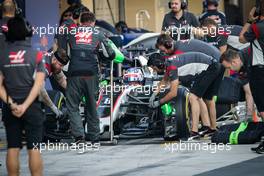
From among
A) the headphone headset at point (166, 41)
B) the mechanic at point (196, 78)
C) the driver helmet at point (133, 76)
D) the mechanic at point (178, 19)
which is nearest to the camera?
the headphone headset at point (166, 41)

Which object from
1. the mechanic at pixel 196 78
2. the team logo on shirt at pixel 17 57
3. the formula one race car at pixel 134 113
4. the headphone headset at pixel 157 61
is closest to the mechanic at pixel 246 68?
the mechanic at pixel 196 78

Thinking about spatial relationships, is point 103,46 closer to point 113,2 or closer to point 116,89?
point 116,89

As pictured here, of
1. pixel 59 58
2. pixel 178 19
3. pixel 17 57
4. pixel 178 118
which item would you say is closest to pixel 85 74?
pixel 59 58

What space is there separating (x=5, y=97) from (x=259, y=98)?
159 inches

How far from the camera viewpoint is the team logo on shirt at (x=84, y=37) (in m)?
13.5

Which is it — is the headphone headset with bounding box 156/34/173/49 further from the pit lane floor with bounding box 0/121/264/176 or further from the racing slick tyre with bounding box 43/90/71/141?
the racing slick tyre with bounding box 43/90/71/141

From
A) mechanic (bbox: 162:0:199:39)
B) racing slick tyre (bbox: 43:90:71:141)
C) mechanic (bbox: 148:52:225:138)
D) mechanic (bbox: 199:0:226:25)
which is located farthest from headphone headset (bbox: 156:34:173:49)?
mechanic (bbox: 199:0:226:25)

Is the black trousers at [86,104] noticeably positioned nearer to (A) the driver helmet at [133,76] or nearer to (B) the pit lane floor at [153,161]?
(B) the pit lane floor at [153,161]

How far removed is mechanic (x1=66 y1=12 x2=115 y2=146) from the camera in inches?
530

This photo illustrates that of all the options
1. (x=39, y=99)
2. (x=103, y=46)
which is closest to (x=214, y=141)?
(x=103, y=46)

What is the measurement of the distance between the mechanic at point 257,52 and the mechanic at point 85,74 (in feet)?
7.89

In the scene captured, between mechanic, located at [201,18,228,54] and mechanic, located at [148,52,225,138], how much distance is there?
97 centimetres

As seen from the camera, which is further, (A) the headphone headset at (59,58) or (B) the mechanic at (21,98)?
(A) the headphone headset at (59,58)

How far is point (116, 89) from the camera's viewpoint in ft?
47.1
